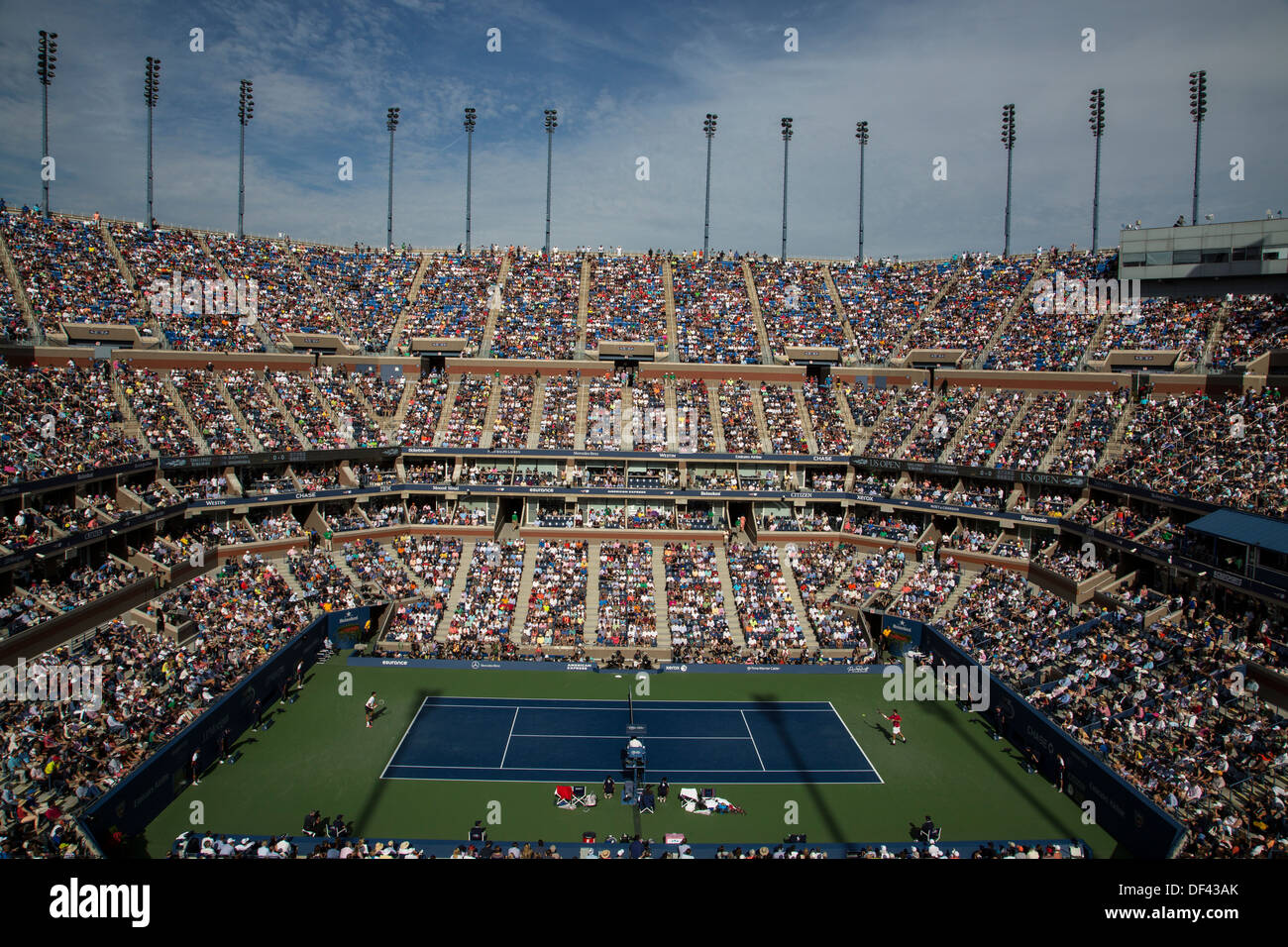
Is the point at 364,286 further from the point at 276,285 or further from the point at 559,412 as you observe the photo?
the point at 559,412

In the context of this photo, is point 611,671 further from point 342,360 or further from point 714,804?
point 342,360

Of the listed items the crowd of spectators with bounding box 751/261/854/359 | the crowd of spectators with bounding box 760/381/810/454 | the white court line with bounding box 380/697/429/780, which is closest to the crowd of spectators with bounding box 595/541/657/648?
the white court line with bounding box 380/697/429/780

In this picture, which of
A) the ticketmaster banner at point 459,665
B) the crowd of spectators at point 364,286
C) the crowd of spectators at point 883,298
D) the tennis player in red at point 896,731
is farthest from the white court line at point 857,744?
the crowd of spectators at point 364,286

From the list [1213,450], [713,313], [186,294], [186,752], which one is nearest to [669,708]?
[186,752]

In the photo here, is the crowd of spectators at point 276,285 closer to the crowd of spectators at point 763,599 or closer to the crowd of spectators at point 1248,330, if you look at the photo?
the crowd of spectators at point 763,599

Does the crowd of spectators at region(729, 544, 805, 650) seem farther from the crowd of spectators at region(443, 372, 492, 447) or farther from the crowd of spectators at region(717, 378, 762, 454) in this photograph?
the crowd of spectators at region(443, 372, 492, 447)
